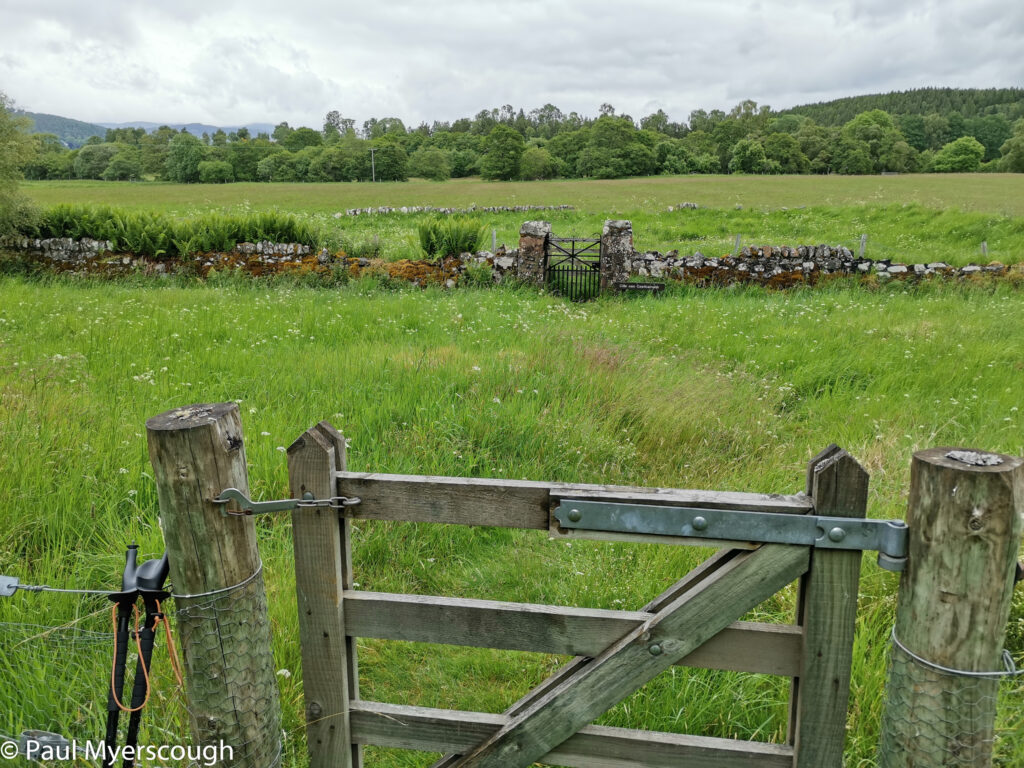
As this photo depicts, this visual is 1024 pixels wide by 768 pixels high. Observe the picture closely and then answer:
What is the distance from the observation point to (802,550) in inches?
75.0

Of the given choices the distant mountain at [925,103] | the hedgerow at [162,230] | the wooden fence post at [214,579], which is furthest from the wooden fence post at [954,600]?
the distant mountain at [925,103]

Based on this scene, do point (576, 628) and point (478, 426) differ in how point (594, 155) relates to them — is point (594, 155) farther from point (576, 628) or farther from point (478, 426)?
point (576, 628)

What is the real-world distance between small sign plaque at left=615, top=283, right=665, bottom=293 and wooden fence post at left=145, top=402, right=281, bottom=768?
13165mm

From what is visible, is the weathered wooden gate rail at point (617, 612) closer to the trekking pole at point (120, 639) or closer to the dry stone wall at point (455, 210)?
the trekking pole at point (120, 639)

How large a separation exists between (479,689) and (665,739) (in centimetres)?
142

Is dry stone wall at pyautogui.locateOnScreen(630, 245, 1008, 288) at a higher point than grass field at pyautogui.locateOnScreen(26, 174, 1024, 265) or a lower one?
lower

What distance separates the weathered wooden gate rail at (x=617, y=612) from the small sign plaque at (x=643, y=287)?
12818mm

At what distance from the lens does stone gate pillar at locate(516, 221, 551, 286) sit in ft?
47.9

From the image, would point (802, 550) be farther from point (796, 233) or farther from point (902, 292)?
point (796, 233)

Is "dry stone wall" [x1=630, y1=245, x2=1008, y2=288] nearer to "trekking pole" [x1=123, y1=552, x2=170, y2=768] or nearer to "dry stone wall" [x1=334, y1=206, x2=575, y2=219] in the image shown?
"trekking pole" [x1=123, y1=552, x2=170, y2=768]

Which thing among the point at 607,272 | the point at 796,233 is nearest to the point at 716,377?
the point at 607,272

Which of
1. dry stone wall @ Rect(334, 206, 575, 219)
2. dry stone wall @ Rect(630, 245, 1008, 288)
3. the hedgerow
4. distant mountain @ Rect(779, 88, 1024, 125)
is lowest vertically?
dry stone wall @ Rect(630, 245, 1008, 288)

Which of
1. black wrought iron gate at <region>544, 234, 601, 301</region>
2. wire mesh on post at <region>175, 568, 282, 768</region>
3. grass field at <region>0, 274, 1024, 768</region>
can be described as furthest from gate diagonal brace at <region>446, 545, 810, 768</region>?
black wrought iron gate at <region>544, 234, 601, 301</region>

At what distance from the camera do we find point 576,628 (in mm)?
2082
